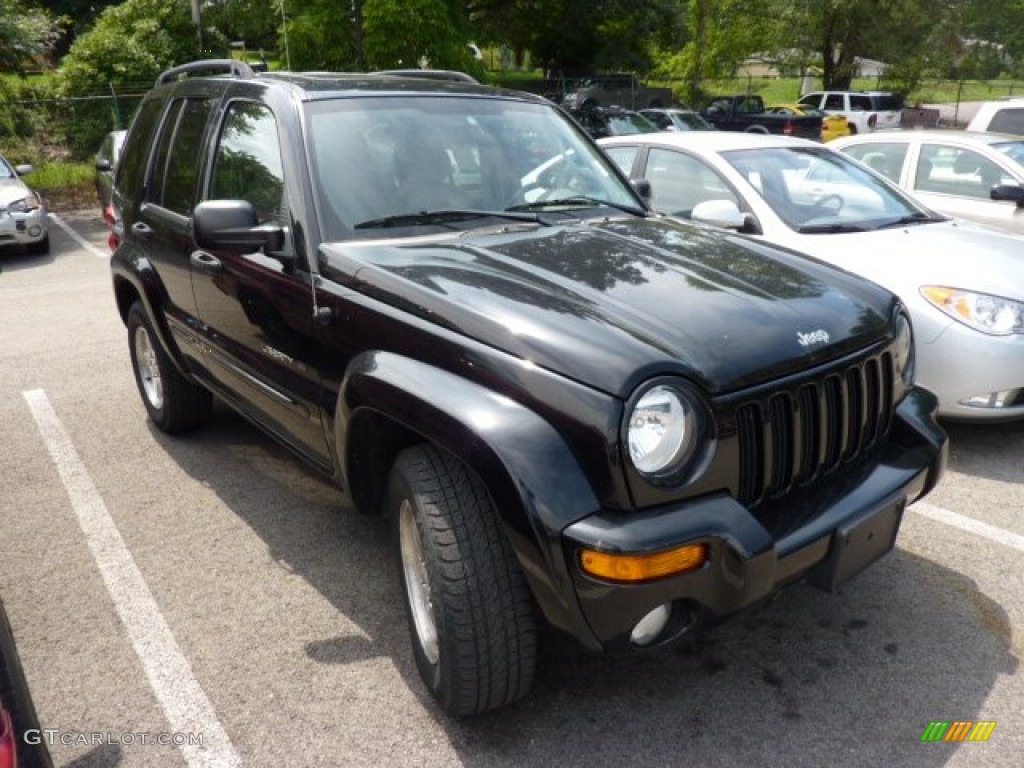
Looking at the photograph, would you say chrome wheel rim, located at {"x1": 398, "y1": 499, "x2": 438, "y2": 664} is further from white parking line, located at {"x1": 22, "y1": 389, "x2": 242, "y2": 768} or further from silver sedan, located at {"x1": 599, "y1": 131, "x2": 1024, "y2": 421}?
silver sedan, located at {"x1": 599, "y1": 131, "x2": 1024, "y2": 421}

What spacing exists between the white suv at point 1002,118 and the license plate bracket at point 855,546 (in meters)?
8.35

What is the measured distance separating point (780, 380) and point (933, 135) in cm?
607

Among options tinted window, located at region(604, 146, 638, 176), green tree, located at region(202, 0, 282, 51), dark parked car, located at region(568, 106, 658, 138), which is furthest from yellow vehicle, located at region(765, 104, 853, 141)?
tinted window, located at region(604, 146, 638, 176)

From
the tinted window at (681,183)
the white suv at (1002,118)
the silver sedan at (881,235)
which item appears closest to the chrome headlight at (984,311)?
the silver sedan at (881,235)

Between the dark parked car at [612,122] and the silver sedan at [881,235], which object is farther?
the dark parked car at [612,122]

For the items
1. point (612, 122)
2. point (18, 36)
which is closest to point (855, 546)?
point (612, 122)

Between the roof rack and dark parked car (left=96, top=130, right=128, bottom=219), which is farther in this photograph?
dark parked car (left=96, top=130, right=128, bottom=219)

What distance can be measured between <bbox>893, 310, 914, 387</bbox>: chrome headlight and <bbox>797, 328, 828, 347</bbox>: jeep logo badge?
47cm

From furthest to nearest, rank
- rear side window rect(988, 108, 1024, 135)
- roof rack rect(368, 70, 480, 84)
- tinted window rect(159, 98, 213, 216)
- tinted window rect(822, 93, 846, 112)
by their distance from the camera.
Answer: tinted window rect(822, 93, 846, 112) < rear side window rect(988, 108, 1024, 135) < roof rack rect(368, 70, 480, 84) < tinted window rect(159, 98, 213, 216)

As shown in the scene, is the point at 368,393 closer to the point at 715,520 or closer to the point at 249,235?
the point at 249,235

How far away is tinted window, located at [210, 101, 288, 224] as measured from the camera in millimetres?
3398

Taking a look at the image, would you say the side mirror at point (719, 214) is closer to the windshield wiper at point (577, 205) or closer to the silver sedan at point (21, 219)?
the windshield wiper at point (577, 205)

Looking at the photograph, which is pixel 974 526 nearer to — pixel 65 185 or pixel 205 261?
pixel 205 261

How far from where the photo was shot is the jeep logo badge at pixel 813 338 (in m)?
2.58
